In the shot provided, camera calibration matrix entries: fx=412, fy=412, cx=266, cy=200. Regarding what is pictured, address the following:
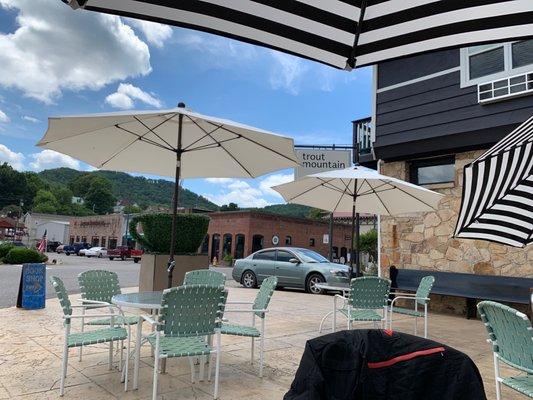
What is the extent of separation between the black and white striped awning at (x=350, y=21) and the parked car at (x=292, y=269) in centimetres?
1003

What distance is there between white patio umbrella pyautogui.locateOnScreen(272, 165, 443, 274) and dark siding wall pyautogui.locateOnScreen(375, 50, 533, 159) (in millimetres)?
2451

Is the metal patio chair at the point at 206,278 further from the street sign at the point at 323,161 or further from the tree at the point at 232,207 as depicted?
the tree at the point at 232,207

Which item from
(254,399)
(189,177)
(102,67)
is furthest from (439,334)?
(102,67)

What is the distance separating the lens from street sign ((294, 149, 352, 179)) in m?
14.4

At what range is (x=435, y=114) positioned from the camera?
29.5 ft

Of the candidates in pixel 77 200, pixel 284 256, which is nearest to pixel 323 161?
pixel 284 256

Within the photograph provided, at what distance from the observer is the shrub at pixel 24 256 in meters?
19.8

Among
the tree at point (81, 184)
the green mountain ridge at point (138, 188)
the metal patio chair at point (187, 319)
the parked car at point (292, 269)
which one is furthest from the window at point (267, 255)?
the tree at point (81, 184)

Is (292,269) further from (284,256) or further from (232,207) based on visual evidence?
(232,207)

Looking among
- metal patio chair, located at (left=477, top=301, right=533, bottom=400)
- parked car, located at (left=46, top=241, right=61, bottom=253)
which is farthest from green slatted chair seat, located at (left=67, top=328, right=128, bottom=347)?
parked car, located at (left=46, top=241, right=61, bottom=253)

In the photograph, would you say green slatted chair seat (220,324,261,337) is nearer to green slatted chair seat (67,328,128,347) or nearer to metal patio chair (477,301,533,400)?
green slatted chair seat (67,328,128,347)

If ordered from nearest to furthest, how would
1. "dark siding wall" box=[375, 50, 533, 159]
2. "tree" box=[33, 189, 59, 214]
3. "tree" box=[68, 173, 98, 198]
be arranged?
"dark siding wall" box=[375, 50, 533, 159] → "tree" box=[33, 189, 59, 214] → "tree" box=[68, 173, 98, 198]

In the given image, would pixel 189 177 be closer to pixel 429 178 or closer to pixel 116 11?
pixel 116 11

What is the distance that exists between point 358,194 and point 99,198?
92.5 meters
